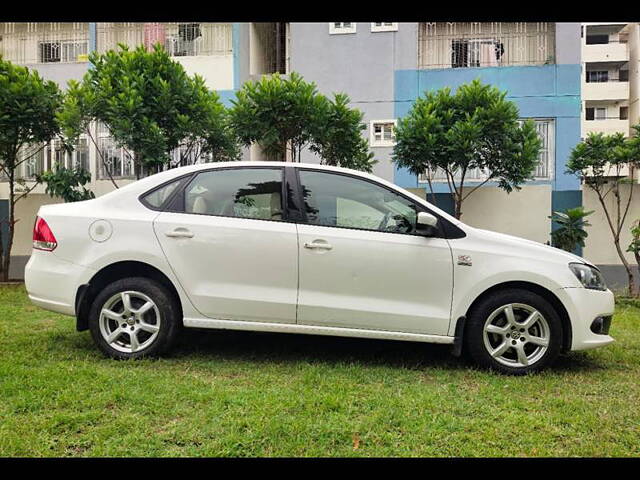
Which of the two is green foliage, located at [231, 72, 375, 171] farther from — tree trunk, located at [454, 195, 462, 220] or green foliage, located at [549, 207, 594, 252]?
green foliage, located at [549, 207, 594, 252]

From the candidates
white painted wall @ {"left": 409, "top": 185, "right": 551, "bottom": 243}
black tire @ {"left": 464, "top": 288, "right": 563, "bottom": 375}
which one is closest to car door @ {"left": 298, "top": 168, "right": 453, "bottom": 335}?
black tire @ {"left": 464, "top": 288, "right": 563, "bottom": 375}

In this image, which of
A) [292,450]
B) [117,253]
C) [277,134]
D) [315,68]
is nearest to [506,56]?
[315,68]

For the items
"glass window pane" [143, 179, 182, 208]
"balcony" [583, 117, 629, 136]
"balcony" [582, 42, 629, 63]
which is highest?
"balcony" [582, 42, 629, 63]

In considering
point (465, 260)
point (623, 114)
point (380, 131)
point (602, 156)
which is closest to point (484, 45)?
point (380, 131)

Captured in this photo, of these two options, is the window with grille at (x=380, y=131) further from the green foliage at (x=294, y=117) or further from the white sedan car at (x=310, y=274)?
the white sedan car at (x=310, y=274)

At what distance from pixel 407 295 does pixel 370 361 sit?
71 cm

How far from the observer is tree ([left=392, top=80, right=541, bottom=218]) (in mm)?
8797

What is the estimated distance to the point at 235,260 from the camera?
4.06 meters

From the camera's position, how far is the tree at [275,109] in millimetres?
8422

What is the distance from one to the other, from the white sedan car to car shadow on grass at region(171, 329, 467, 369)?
39 centimetres

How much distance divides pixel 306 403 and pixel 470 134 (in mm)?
6628

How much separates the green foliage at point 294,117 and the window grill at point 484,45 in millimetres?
4939

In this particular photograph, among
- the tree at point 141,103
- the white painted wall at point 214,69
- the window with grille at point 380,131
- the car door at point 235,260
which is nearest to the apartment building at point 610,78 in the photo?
the window with grille at point 380,131
